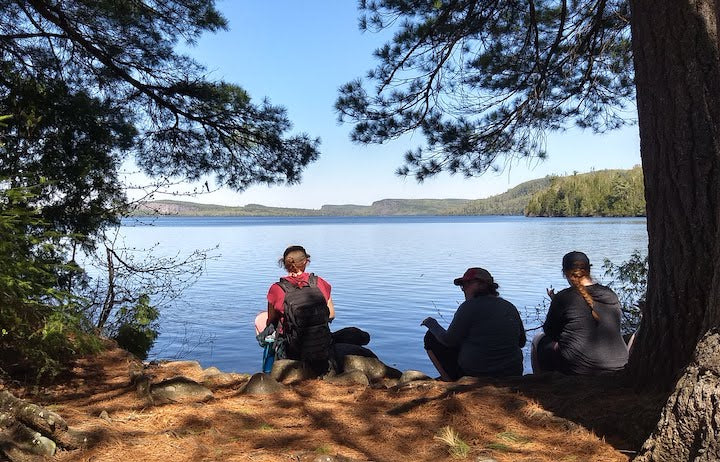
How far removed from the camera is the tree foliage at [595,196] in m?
99.0

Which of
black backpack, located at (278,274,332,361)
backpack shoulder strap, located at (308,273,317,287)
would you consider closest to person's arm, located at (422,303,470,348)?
black backpack, located at (278,274,332,361)

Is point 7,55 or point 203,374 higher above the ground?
point 7,55

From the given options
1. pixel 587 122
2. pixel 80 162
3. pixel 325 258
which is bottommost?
pixel 325 258

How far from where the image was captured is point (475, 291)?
186 inches

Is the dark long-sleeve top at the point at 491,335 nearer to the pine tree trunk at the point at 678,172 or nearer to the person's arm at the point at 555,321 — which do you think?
the person's arm at the point at 555,321

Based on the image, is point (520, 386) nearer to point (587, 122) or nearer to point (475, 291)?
point (475, 291)

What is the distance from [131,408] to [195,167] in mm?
4347

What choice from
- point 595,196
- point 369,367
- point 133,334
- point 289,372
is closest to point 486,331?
point 369,367

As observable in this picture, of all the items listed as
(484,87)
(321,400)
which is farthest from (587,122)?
(321,400)

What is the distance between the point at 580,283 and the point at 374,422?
210 centimetres

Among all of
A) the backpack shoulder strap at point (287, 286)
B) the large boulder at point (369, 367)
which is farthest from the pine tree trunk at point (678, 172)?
the backpack shoulder strap at point (287, 286)

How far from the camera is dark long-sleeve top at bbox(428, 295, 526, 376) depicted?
4.62 meters

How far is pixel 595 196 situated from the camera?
11050cm

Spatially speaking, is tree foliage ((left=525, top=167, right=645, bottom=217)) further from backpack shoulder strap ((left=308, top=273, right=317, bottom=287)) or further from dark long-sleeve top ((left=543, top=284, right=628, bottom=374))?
backpack shoulder strap ((left=308, top=273, right=317, bottom=287))
